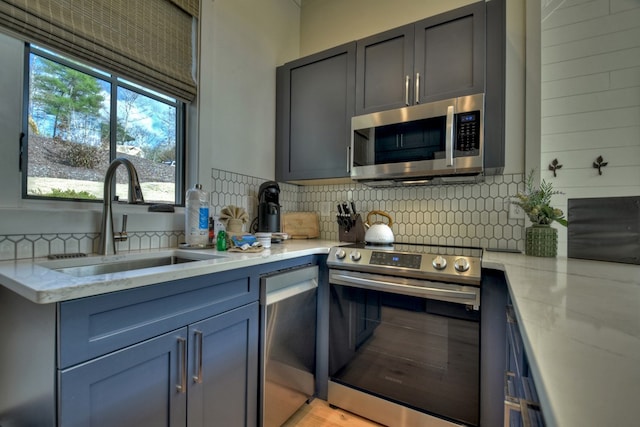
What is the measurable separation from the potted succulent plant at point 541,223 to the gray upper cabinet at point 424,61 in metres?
0.68

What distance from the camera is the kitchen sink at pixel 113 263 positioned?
1080 mm

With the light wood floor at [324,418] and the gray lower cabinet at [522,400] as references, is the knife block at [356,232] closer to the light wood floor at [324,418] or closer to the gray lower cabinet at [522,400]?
the light wood floor at [324,418]

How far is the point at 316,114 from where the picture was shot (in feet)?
7.02

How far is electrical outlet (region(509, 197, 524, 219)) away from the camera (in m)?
1.75

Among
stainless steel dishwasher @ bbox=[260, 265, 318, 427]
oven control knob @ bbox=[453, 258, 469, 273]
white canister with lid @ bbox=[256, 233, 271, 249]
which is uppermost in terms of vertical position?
white canister with lid @ bbox=[256, 233, 271, 249]

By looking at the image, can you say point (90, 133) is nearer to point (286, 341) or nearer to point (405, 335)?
point (286, 341)

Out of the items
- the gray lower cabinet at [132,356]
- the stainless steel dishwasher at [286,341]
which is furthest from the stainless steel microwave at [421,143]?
the gray lower cabinet at [132,356]

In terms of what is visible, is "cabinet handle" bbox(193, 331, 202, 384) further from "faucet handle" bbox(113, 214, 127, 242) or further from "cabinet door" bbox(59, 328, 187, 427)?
"faucet handle" bbox(113, 214, 127, 242)

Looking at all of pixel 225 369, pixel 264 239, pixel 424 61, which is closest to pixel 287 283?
pixel 264 239

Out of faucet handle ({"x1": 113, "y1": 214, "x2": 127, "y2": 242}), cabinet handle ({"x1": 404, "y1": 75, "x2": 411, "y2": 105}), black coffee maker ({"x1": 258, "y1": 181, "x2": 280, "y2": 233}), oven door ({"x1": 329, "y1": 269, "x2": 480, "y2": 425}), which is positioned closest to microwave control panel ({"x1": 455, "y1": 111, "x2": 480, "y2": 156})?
cabinet handle ({"x1": 404, "y1": 75, "x2": 411, "y2": 105})

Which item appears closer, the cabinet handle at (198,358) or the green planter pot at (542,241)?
the cabinet handle at (198,358)

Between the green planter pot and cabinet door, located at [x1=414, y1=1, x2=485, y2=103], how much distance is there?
83 cm

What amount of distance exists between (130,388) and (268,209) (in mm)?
1268

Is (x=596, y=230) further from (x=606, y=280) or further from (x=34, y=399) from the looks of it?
(x=34, y=399)
